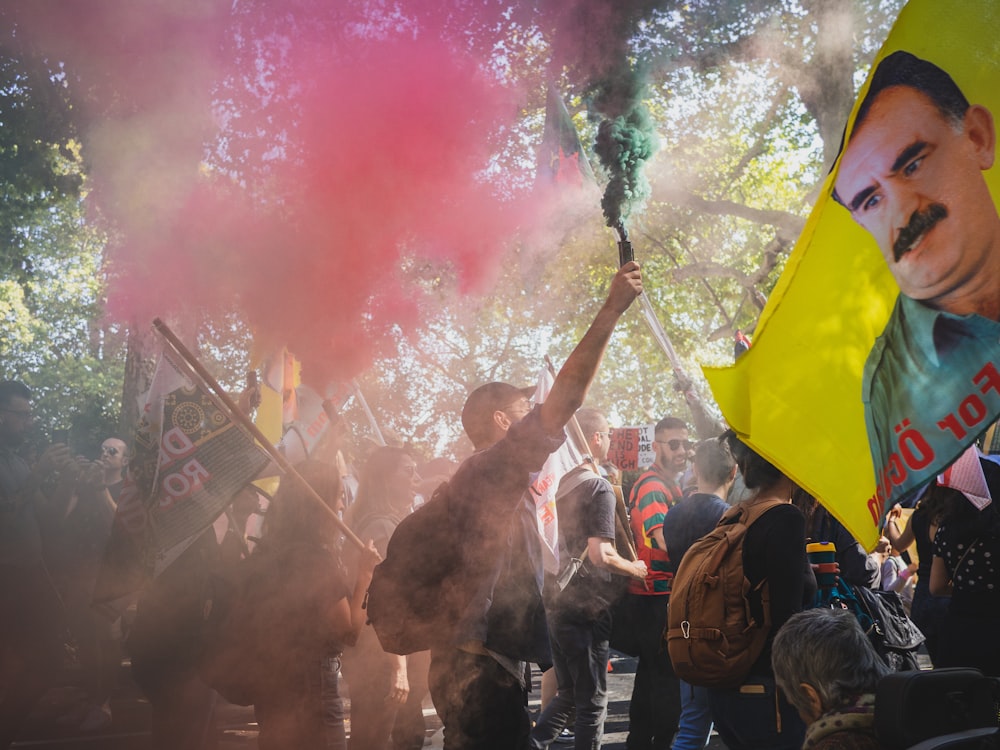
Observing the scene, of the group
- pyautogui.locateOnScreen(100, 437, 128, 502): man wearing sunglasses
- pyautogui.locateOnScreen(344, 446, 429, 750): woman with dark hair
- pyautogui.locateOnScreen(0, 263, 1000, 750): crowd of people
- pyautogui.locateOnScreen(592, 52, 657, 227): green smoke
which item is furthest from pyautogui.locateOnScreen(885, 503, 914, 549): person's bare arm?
pyautogui.locateOnScreen(100, 437, 128, 502): man wearing sunglasses

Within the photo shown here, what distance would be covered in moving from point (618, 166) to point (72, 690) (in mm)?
8807

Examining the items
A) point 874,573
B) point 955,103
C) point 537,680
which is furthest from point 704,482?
point 537,680

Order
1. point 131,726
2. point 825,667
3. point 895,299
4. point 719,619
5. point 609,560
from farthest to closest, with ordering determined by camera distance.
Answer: point 131,726 → point 609,560 → point 719,619 → point 895,299 → point 825,667

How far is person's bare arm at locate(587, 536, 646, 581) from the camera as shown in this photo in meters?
5.55

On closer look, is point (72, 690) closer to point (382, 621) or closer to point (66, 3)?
point (66, 3)

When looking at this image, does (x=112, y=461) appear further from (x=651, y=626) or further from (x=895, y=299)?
(x=895, y=299)

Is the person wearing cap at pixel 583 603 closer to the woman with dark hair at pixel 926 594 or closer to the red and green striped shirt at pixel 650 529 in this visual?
the red and green striped shirt at pixel 650 529

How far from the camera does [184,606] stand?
5273 mm

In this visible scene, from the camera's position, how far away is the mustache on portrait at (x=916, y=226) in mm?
3068

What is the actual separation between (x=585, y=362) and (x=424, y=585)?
3.39 ft

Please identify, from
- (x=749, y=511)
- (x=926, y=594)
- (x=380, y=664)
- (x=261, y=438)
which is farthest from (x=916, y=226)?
(x=380, y=664)

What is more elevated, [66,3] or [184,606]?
[66,3]

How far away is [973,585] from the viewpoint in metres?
4.33

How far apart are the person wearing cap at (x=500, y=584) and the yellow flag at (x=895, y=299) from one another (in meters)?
0.62
